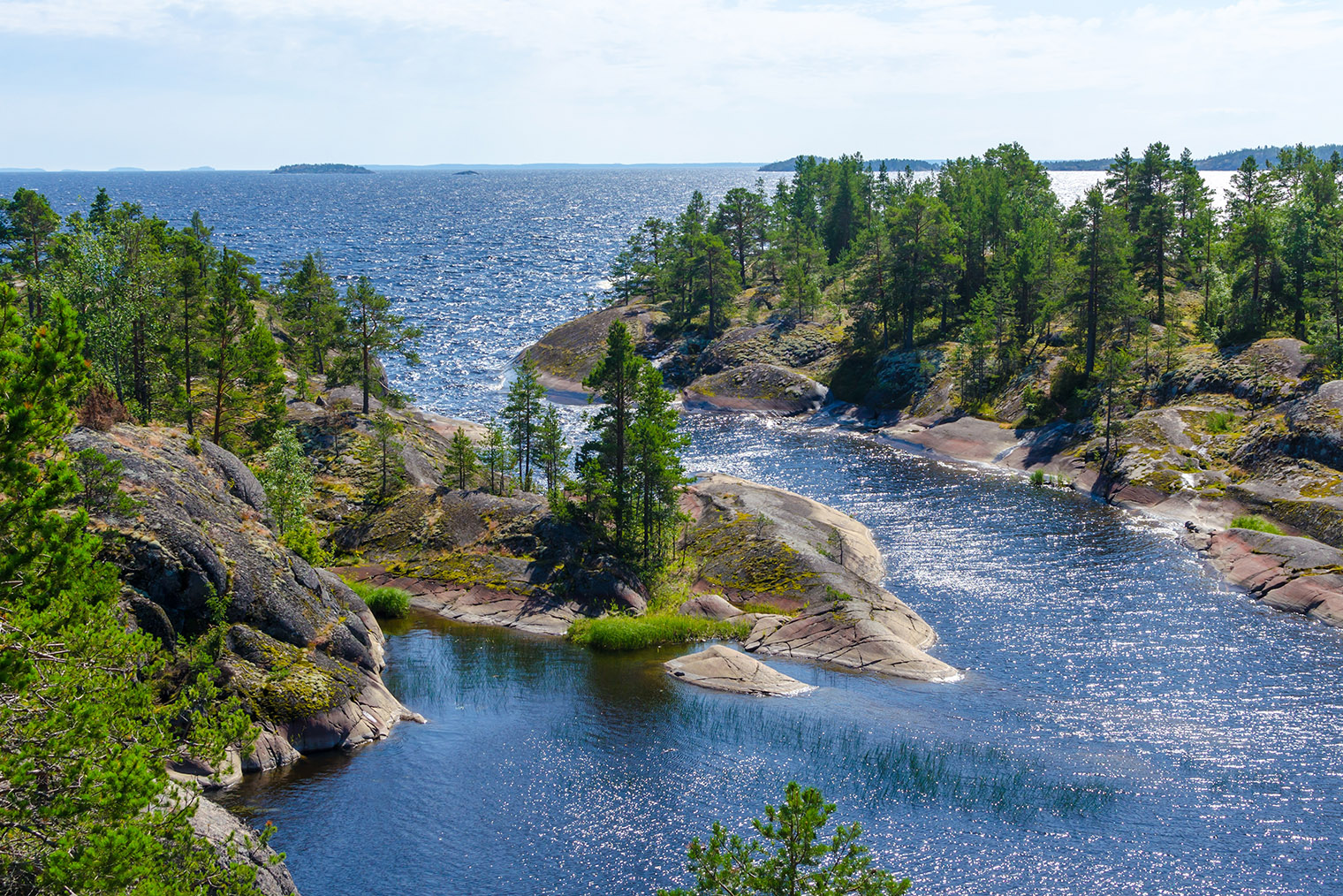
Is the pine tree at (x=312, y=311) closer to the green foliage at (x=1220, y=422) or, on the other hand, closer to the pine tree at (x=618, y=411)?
the pine tree at (x=618, y=411)

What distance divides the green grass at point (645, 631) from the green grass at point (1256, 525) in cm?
3962

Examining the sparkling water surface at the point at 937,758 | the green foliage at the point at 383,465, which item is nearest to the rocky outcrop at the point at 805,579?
the sparkling water surface at the point at 937,758

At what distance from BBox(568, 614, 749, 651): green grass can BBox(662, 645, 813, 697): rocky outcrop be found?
3629mm

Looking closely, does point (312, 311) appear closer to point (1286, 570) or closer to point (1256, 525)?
point (1256, 525)

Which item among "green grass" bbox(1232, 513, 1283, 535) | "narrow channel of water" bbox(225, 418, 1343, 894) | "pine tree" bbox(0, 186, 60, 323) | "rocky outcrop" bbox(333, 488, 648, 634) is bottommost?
"narrow channel of water" bbox(225, 418, 1343, 894)

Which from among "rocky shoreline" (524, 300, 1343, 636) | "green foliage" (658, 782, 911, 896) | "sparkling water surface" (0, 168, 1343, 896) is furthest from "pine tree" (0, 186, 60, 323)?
"green foliage" (658, 782, 911, 896)

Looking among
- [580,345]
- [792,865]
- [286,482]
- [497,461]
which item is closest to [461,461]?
[497,461]

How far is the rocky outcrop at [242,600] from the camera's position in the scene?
38.8 metres

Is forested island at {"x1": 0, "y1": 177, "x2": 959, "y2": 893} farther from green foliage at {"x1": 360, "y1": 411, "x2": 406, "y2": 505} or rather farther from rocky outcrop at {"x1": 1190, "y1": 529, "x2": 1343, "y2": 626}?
rocky outcrop at {"x1": 1190, "y1": 529, "x2": 1343, "y2": 626}

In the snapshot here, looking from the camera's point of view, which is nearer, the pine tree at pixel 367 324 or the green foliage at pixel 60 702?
the green foliage at pixel 60 702

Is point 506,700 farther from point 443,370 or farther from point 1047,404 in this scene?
point 443,370

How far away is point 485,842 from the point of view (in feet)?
113

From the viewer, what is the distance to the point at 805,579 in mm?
61875

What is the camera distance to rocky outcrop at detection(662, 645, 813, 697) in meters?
49.1
